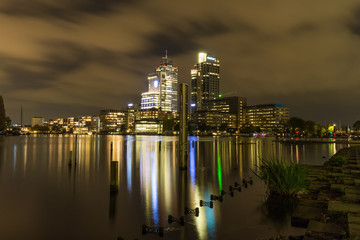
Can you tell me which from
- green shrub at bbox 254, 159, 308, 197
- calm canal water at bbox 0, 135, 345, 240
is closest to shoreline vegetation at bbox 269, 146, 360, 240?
green shrub at bbox 254, 159, 308, 197

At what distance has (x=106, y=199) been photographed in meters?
18.2

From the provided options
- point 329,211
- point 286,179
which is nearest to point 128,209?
point 286,179

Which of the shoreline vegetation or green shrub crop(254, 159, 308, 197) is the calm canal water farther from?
green shrub crop(254, 159, 308, 197)

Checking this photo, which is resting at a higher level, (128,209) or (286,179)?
(286,179)

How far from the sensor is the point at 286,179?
51.3 ft

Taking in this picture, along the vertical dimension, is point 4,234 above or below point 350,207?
below

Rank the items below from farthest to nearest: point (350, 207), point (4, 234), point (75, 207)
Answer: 1. point (75, 207)
2. point (4, 234)
3. point (350, 207)

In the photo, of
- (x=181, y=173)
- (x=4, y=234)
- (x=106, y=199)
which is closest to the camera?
(x=4, y=234)

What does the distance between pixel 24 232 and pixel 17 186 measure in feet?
40.1

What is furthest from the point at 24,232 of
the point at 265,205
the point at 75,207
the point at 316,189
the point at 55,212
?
the point at 316,189

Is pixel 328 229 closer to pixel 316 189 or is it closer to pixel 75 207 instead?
pixel 316 189

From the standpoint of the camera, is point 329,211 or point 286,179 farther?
point 286,179

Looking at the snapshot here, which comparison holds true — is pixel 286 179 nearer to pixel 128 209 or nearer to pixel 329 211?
pixel 329 211

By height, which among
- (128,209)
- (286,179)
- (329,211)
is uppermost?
(286,179)
